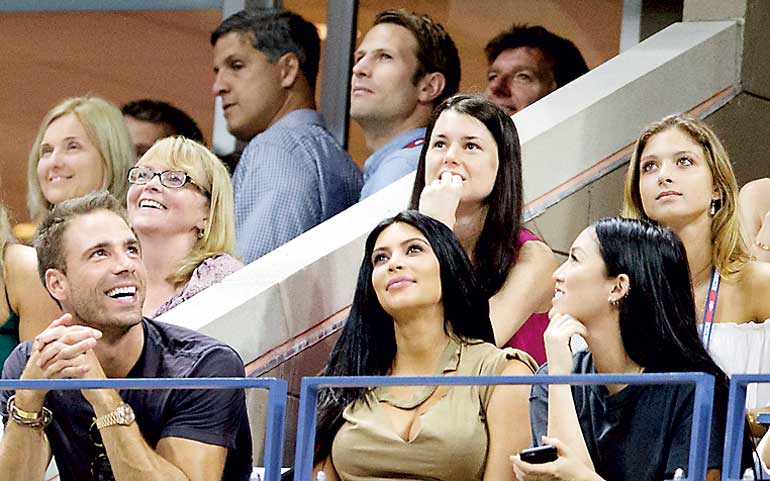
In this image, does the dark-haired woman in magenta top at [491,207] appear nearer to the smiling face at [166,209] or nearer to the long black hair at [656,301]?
the long black hair at [656,301]

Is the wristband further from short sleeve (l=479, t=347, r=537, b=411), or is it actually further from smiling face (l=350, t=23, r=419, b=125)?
smiling face (l=350, t=23, r=419, b=125)

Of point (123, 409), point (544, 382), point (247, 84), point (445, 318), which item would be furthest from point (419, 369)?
point (247, 84)

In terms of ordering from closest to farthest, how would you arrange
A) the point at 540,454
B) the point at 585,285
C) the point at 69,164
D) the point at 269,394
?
the point at 269,394, the point at 540,454, the point at 585,285, the point at 69,164

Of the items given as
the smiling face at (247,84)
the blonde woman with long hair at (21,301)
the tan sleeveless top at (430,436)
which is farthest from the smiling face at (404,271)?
the smiling face at (247,84)

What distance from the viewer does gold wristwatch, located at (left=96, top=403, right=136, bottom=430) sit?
4.32 m

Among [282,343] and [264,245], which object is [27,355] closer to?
[282,343]

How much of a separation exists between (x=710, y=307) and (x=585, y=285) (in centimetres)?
60

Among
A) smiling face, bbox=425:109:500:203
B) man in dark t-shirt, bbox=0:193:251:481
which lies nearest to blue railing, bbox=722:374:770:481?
man in dark t-shirt, bbox=0:193:251:481

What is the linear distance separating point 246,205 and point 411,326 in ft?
5.99

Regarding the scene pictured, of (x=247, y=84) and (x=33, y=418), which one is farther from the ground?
(x=247, y=84)

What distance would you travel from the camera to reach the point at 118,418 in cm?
433

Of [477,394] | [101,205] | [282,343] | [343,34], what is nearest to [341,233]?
[282,343]

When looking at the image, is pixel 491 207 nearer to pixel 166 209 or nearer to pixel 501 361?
pixel 501 361

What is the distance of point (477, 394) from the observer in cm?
436
